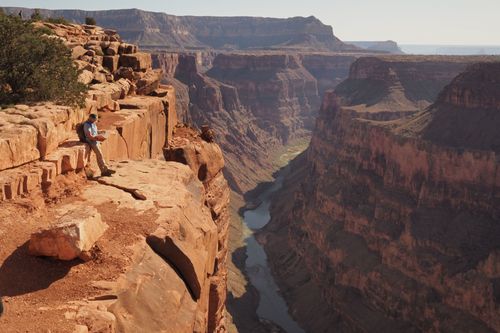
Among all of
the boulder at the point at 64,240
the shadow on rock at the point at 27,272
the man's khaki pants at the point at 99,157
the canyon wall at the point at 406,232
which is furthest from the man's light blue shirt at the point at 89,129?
the canyon wall at the point at 406,232

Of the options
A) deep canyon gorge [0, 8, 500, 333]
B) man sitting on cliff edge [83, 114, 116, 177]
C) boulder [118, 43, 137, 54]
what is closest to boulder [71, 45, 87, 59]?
deep canyon gorge [0, 8, 500, 333]

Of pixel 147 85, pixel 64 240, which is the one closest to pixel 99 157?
pixel 64 240

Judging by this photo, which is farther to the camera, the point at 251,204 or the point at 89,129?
the point at 251,204

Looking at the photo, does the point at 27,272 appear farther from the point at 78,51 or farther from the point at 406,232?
the point at 406,232

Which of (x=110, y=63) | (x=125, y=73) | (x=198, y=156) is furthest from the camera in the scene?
(x=110, y=63)

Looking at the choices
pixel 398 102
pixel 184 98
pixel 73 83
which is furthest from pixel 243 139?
pixel 73 83

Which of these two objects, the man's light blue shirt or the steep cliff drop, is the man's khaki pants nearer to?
the man's light blue shirt
